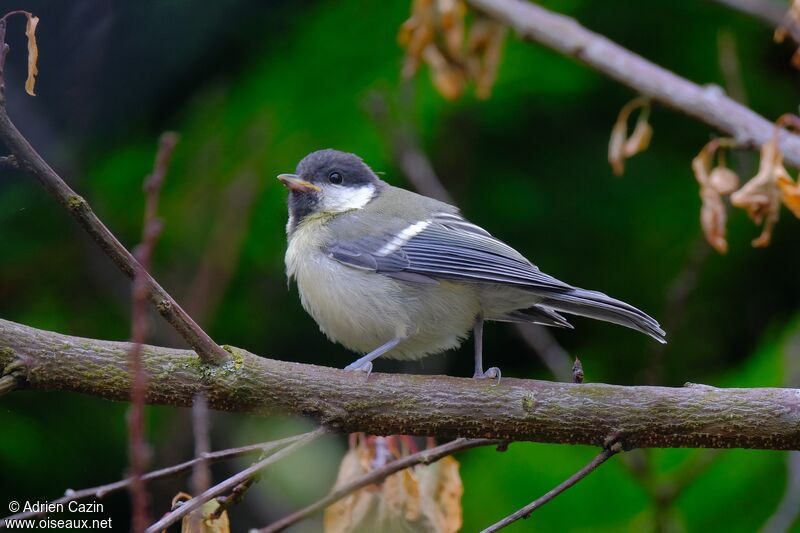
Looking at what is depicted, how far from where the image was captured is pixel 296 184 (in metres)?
3.01

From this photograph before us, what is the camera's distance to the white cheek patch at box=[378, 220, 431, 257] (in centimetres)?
276

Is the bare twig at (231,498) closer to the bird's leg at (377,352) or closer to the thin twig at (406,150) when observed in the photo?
the bird's leg at (377,352)

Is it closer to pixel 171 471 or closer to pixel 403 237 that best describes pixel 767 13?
pixel 403 237

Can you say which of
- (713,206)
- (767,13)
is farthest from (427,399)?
(767,13)

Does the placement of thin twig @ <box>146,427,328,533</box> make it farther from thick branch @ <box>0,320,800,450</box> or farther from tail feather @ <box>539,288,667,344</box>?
tail feather @ <box>539,288,667,344</box>

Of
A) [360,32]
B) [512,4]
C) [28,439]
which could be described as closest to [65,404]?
[28,439]

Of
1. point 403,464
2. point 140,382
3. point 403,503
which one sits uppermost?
point 140,382

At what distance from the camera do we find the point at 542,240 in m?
4.14

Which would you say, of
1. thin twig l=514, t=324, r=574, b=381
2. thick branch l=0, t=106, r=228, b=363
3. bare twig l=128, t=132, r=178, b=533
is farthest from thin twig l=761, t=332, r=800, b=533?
bare twig l=128, t=132, r=178, b=533

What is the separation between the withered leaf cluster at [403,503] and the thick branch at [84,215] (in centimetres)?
59

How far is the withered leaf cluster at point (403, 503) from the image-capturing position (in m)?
2.10

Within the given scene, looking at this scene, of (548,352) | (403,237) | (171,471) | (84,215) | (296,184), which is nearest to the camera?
(84,215)

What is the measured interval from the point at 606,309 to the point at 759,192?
491mm

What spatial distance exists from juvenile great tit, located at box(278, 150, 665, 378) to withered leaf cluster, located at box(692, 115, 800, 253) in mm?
321
